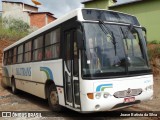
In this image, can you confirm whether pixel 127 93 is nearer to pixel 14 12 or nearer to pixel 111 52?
pixel 111 52

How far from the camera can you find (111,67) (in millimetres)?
7012

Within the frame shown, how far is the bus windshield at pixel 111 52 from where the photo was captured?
6.88m

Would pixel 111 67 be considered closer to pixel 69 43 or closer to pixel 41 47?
pixel 69 43

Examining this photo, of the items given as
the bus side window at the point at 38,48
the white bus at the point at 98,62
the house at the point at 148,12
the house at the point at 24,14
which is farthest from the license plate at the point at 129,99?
the house at the point at 24,14

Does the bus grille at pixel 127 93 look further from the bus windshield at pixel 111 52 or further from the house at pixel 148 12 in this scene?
the house at pixel 148 12

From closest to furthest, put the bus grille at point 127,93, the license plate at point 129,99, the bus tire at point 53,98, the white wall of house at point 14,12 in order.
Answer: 1. the bus grille at point 127,93
2. the license plate at point 129,99
3. the bus tire at point 53,98
4. the white wall of house at point 14,12

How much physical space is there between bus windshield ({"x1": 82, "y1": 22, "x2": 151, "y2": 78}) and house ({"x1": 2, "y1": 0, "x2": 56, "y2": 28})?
109ft

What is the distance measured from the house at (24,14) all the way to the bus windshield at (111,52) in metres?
33.3

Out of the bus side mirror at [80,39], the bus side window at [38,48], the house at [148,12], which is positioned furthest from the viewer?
the house at [148,12]

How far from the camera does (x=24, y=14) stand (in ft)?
134

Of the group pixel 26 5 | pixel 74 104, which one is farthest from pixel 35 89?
pixel 26 5

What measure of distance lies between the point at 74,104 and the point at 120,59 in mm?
1737

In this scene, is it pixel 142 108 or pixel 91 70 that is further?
pixel 142 108

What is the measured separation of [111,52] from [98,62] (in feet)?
→ 1.63
